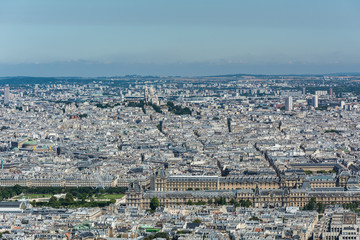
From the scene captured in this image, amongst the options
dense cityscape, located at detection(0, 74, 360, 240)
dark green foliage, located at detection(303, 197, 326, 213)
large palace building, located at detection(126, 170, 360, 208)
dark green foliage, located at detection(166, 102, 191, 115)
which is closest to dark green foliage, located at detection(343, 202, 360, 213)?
dense cityscape, located at detection(0, 74, 360, 240)

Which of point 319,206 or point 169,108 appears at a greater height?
point 319,206

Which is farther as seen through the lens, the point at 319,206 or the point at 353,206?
the point at 353,206

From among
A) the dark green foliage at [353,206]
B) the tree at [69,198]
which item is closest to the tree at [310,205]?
the dark green foliage at [353,206]

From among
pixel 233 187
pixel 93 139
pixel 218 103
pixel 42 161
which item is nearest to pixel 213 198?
pixel 233 187

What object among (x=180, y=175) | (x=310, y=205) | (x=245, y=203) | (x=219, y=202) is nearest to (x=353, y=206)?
(x=310, y=205)

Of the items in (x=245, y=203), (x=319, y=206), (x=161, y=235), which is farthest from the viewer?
(x=245, y=203)

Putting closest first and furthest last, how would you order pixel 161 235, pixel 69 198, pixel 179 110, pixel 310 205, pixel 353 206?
1. pixel 161 235
2. pixel 310 205
3. pixel 353 206
4. pixel 69 198
5. pixel 179 110

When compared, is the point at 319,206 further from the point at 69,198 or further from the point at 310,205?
the point at 69,198

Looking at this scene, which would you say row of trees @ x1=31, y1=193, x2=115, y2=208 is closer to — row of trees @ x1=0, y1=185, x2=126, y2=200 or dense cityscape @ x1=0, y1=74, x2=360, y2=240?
dense cityscape @ x1=0, y1=74, x2=360, y2=240
